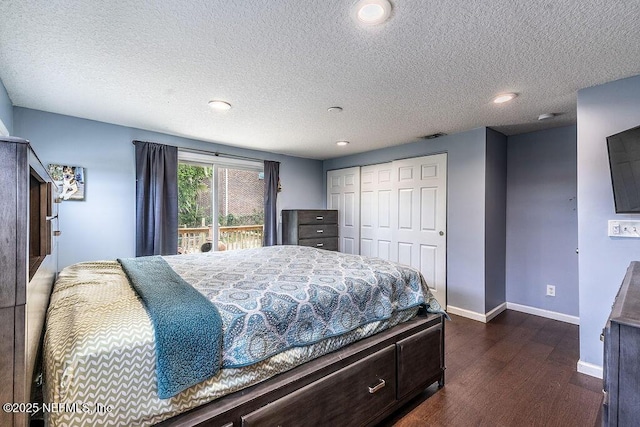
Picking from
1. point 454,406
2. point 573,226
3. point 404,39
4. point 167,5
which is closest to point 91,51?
point 167,5

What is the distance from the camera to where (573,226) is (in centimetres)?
327

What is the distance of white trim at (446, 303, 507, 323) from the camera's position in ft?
10.9

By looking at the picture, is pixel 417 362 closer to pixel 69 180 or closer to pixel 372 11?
pixel 372 11

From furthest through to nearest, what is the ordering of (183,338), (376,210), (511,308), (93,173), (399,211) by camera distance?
(376,210) < (399,211) < (511,308) < (93,173) < (183,338)

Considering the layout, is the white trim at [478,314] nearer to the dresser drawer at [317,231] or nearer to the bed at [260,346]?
the bed at [260,346]

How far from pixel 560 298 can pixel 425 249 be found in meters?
1.55

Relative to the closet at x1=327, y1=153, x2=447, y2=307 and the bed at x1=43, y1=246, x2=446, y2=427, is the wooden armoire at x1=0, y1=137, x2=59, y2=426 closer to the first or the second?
the bed at x1=43, y1=246, x2=446, y2=427

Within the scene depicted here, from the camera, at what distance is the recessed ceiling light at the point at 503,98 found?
2.34 metres

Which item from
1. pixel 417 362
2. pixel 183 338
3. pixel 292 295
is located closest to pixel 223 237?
pixel 292 295

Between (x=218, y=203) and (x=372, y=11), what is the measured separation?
10.8ft

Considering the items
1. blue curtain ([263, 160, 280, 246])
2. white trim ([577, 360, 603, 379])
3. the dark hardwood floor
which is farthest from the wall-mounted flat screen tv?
blue curtain ([263, 160, 280, 246])

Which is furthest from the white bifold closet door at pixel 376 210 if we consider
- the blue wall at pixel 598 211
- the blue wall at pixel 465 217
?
the blue wall at pixel 598 211

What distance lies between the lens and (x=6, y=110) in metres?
2.29

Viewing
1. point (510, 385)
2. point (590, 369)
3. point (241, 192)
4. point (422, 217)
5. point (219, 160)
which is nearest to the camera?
point (510, 385)
